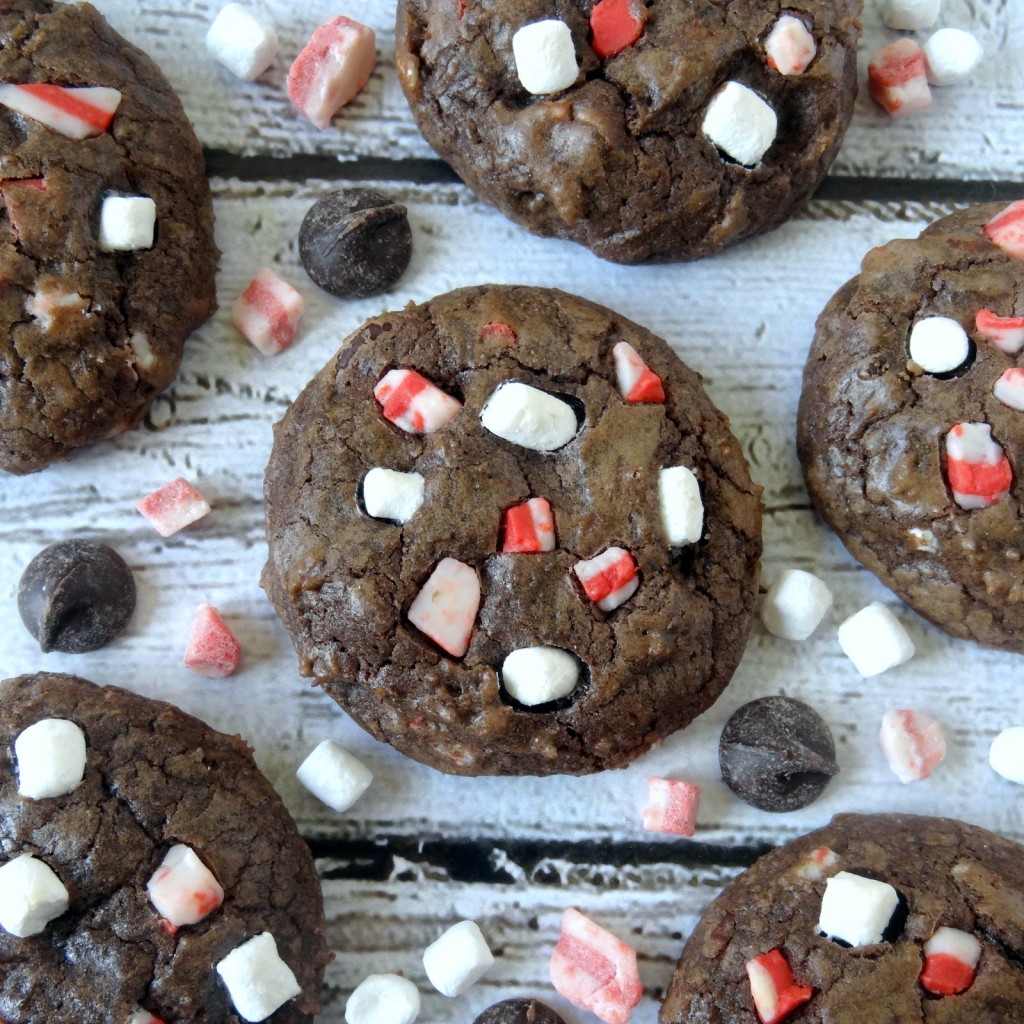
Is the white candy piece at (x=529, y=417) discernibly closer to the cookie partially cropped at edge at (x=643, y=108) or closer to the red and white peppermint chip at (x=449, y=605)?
the red and white peppermint chip at (x=449, y=605)

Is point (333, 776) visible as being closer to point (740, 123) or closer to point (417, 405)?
point (417, 405)

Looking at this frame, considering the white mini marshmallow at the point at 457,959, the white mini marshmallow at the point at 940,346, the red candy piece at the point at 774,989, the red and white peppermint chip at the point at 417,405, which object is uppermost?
the white mini marshmallow at the point at 940,346

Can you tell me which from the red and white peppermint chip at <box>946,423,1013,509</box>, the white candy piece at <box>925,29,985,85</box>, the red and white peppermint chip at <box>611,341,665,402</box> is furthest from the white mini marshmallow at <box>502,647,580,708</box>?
the white candy piece at <box>925,29,985,85</box>

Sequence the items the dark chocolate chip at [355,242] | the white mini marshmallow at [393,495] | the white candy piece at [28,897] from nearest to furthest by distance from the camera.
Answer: the white candy piece at [28,897] → the white mini marshmallow at [393,495] → the dark chocolate chip at [355,242]

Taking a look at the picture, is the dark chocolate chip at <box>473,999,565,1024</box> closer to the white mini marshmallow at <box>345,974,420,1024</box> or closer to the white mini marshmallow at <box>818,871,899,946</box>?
the white mini marshmallow at <box>345,974,420,1024</box>

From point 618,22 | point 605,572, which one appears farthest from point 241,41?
point 605,572

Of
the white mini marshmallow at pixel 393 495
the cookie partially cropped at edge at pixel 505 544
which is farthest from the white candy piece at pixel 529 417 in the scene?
the white mini marshmallow at pixel 393 495
